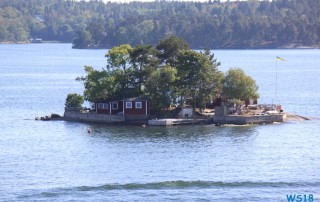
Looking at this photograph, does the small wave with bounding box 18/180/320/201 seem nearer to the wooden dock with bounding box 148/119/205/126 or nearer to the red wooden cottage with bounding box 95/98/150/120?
the wooden dock with bounding box 148/119/205/126

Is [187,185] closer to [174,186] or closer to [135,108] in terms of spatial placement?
[174,186]

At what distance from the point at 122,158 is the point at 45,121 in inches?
971

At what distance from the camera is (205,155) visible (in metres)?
67.2

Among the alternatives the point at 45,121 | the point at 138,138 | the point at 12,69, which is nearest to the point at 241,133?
the point at 138,138

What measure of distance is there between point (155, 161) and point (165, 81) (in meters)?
22.9

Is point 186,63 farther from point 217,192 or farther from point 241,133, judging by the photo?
point 217,192

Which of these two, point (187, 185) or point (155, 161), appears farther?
point (155, 161)

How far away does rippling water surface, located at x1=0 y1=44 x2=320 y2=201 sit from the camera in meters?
52.5

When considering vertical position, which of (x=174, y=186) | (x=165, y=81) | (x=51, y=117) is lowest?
(x=174, y=186)

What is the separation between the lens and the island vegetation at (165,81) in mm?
86250

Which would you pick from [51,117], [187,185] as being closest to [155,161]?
[187,185]

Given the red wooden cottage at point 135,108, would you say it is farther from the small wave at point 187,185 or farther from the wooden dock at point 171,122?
the small wave at point 187,185

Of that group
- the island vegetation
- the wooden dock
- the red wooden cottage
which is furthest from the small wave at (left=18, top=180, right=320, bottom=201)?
the island vegetation

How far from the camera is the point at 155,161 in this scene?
64.3 m
